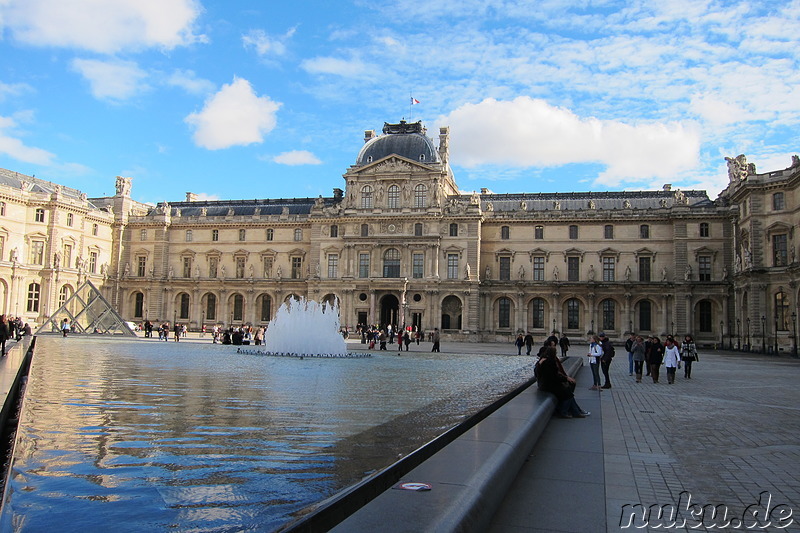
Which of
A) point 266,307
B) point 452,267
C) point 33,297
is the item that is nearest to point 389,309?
point 452,267

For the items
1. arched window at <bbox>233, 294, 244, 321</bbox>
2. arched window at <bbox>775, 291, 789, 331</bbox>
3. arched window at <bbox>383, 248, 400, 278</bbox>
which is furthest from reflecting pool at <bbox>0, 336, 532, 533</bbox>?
arched window at <bbox>233, 294, 244, 321</bbox>

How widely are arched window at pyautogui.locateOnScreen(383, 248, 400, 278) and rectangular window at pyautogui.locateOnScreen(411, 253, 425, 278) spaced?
60.8 inches

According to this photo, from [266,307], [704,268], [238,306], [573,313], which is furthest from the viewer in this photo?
[238,306]

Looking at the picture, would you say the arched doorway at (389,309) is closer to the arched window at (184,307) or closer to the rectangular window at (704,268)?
the arched window at (184,307)

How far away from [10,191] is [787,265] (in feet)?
223

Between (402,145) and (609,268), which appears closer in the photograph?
(609,268)

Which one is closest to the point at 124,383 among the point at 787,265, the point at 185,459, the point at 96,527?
the point at 185,459

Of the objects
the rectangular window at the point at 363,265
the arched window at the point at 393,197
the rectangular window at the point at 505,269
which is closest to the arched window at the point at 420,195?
the arched window at the point at 393,197

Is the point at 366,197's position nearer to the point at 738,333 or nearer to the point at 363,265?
the point at 363,265

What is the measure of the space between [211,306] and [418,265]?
25013 millimetres

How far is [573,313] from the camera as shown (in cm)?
6512

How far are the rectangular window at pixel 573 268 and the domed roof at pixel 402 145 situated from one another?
656 inches

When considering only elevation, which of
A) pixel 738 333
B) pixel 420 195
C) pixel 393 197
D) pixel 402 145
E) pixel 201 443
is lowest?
pixel 201 443

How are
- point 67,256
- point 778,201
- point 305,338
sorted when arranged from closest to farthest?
point 305,338
point 778,201
point 67,256
